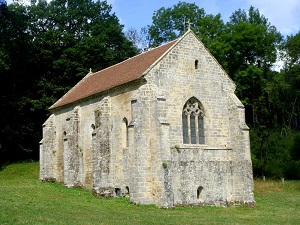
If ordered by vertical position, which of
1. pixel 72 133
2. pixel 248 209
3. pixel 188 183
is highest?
pixel 72 133

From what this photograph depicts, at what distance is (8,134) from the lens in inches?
1784

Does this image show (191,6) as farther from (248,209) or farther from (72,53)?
(248,209)

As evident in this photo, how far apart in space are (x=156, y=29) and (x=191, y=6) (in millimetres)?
4838

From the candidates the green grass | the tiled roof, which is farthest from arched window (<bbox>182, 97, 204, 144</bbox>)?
the green grass

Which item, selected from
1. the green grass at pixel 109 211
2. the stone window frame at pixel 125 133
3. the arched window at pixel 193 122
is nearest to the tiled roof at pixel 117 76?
the stone window frame at pixel 125 133

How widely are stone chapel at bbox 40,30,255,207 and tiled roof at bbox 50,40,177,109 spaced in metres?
0.16

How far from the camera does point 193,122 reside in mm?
26531

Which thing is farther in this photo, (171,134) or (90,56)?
(90,56)

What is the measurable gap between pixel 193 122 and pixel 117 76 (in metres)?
6.52

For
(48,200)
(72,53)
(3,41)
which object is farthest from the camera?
(72,53)

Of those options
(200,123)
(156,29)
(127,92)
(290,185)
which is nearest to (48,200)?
(127,92)

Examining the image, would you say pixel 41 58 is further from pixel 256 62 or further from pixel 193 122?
pixel 193 122

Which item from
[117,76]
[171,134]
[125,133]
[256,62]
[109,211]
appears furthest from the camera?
[256,62]

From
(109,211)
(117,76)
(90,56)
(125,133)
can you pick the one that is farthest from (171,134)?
(90,56)
